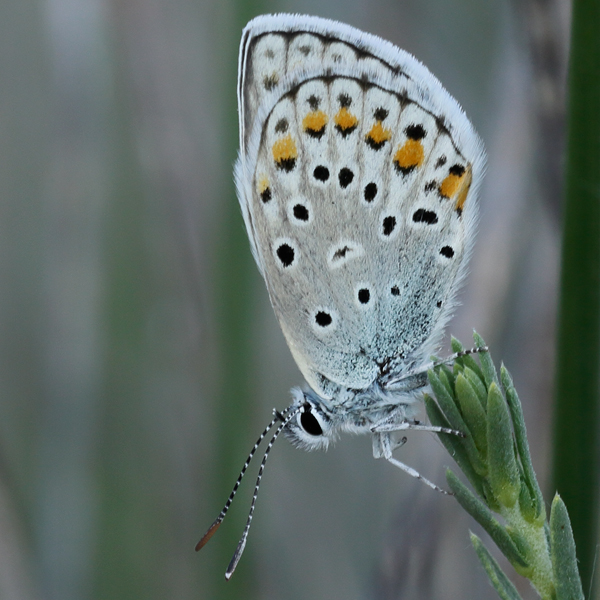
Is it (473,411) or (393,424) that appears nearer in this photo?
(473,411)

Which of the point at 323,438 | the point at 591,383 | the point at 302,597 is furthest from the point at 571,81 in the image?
the point at 302,597

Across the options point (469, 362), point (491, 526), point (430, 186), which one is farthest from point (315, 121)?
point (491, 526)

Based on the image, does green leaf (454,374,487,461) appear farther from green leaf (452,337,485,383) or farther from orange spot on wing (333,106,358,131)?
orange spot on wing (333,106,358,131)

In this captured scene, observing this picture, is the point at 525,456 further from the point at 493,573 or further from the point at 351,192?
the point at 351,192

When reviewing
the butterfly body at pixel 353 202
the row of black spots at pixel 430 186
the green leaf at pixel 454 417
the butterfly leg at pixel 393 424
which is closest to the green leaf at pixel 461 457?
the green leaf at pixel 454 417

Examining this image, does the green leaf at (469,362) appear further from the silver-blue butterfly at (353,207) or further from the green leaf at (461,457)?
the silver-blue butterfly at (353,207)

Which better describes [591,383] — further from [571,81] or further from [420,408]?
[420,408]
